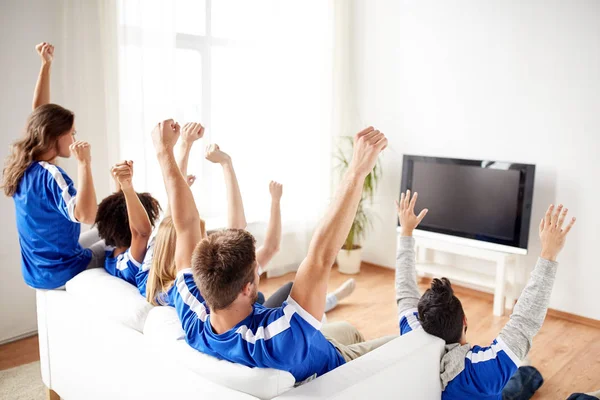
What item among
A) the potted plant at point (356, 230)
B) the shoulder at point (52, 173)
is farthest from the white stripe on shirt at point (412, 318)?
the potted plant at point (356, 230)

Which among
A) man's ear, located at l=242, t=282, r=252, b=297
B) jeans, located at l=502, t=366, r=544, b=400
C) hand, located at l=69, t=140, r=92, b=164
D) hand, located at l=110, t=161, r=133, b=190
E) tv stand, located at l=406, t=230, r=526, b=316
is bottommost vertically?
jeans, located at l=502, t=366, r=544, b=400

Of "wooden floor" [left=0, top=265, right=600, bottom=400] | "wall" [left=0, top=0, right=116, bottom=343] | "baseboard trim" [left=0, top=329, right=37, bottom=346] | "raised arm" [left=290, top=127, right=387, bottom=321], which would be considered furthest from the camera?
"baseboard trim" [left=0, top=329, right=37, bottom=346]

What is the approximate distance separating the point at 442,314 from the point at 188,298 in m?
0.83

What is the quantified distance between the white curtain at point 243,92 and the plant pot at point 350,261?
375mm

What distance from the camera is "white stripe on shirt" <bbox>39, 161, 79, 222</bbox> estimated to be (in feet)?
7.89

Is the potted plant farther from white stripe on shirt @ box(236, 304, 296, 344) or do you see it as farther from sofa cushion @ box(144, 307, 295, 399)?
white stripe on shirt @ box(236, 304, 296, 344)

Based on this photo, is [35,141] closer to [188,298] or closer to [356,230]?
[188,298]

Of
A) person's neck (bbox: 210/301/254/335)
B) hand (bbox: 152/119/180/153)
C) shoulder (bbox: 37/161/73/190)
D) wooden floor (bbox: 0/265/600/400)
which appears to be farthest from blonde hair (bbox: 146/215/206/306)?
wooden floor (bbox: 0/265/600/400)

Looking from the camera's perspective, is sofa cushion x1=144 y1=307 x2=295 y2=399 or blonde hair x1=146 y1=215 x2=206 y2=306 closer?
sofa cushion x1=144 y1=307 x2=295 y2=399

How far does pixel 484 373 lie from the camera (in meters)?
1.81

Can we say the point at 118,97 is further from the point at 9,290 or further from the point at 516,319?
the point at 516,319

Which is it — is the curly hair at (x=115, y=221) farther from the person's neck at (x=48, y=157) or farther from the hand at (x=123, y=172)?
the hand at (x=123, y=172)

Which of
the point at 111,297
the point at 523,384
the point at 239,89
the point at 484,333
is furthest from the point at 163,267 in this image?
the point at 239,89

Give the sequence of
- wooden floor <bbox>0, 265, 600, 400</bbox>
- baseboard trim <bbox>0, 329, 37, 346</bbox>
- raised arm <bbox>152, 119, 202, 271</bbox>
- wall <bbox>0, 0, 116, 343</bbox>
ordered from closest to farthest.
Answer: raised arm <bbox>152, 119, 202, 271</bbox> < wooden floor <bbox>0, 265, 600, 400</bbox> < wall <bbox>0, 0, 116, 343</bbox> < baseboard trim <bbox>0, 329, 37, 346</bbox>
